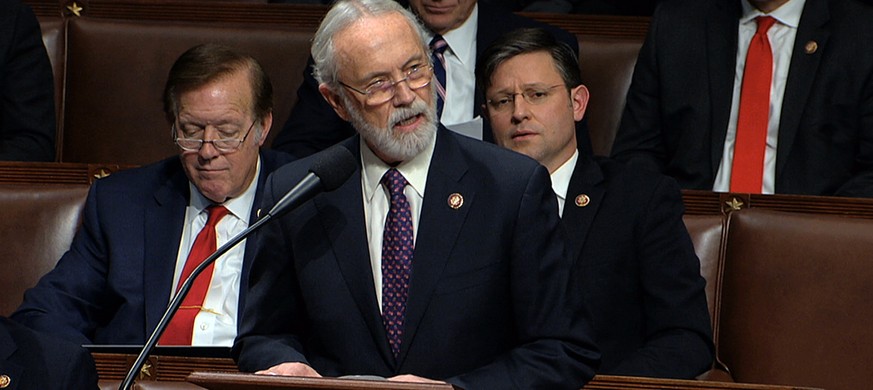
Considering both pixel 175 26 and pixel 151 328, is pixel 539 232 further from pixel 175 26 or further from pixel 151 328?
pixel 175 26

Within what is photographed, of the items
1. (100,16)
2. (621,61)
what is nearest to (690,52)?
(621,61)

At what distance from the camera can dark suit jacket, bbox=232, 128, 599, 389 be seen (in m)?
1.60

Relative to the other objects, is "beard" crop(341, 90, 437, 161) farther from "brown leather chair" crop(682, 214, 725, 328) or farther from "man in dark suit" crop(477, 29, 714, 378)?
"brown leather chair" crop(682, 214, 725, 328)

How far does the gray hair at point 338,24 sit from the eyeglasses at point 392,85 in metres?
0.04

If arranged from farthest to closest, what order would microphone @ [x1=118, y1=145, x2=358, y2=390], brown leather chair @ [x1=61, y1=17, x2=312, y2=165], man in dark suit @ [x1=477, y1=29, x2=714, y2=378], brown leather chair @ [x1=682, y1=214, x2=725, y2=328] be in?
brown leather chair @ [x1=61, y1=17, x2=312, y2=165], brown leather chair @ [x1=682, y1=214, x2=725, y2=328], man in dark suit @ [x1=477, y1=29, x2=714, y2=378], microphone @ [x1=118, y1=145, x2=358, y2=390]

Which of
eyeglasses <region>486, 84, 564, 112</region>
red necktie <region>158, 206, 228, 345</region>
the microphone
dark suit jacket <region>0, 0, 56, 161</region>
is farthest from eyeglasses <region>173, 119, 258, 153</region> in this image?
the microphone

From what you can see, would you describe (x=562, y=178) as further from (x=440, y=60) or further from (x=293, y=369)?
(x=293, y=369)

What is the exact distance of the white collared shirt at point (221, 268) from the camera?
7.45 feet

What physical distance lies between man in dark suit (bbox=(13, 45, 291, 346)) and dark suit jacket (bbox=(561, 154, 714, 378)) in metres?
0.57

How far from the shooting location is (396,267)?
5.42ft

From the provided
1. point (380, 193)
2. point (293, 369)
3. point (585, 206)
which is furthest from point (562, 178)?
point (293, 369)

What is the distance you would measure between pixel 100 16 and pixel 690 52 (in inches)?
50.5

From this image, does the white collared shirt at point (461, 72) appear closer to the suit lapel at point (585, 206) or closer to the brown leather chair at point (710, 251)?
the suit lapel at point (585, 206)

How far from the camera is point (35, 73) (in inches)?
111
